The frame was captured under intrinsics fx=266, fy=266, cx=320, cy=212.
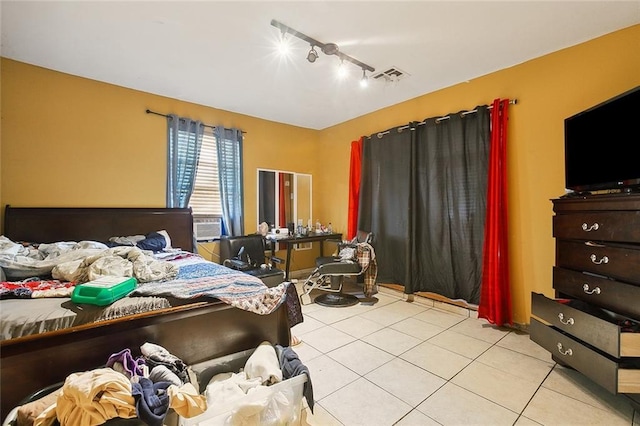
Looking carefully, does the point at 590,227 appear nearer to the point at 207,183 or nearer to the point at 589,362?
the point at 589,362

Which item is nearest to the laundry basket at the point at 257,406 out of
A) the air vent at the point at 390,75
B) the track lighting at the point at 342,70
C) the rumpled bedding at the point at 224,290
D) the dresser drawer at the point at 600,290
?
the rumpled bedding at the point at 224,290

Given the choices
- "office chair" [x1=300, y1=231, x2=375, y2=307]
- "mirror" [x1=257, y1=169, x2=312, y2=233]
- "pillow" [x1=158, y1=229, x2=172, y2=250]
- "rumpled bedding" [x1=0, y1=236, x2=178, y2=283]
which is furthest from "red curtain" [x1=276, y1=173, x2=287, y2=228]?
"rumpled bedding" [x1=0, y1=236, x2=178, y2=283]

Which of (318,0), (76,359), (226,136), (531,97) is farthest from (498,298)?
(226,136)

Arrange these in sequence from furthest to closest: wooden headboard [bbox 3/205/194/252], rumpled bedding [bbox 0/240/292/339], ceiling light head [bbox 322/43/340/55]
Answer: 1. wooden headboard [bbox 3/205/194/252]
2. ceiling light head [bbox 322/43/340/55]
3. rumpled bedding [bbox 0/240/292/339]

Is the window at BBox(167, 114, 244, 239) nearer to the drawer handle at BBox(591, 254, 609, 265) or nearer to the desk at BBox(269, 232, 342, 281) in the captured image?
the desk at BBox(269, 232, 342, 281)

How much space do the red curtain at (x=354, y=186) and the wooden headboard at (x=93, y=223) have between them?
2315 mm

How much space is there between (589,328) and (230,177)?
388 centimetres

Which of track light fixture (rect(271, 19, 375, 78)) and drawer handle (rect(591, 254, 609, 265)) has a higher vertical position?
track light fixture (rect(271, 19, 375, 78))

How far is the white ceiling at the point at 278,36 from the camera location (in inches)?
75.1

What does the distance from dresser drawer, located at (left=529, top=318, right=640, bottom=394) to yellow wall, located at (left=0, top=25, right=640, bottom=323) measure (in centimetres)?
78

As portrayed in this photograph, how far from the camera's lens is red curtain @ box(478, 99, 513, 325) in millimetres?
2613

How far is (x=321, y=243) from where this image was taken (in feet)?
15.9

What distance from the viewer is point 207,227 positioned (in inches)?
149

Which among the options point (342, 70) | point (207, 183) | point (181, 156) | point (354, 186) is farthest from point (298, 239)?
point (342, 70)
